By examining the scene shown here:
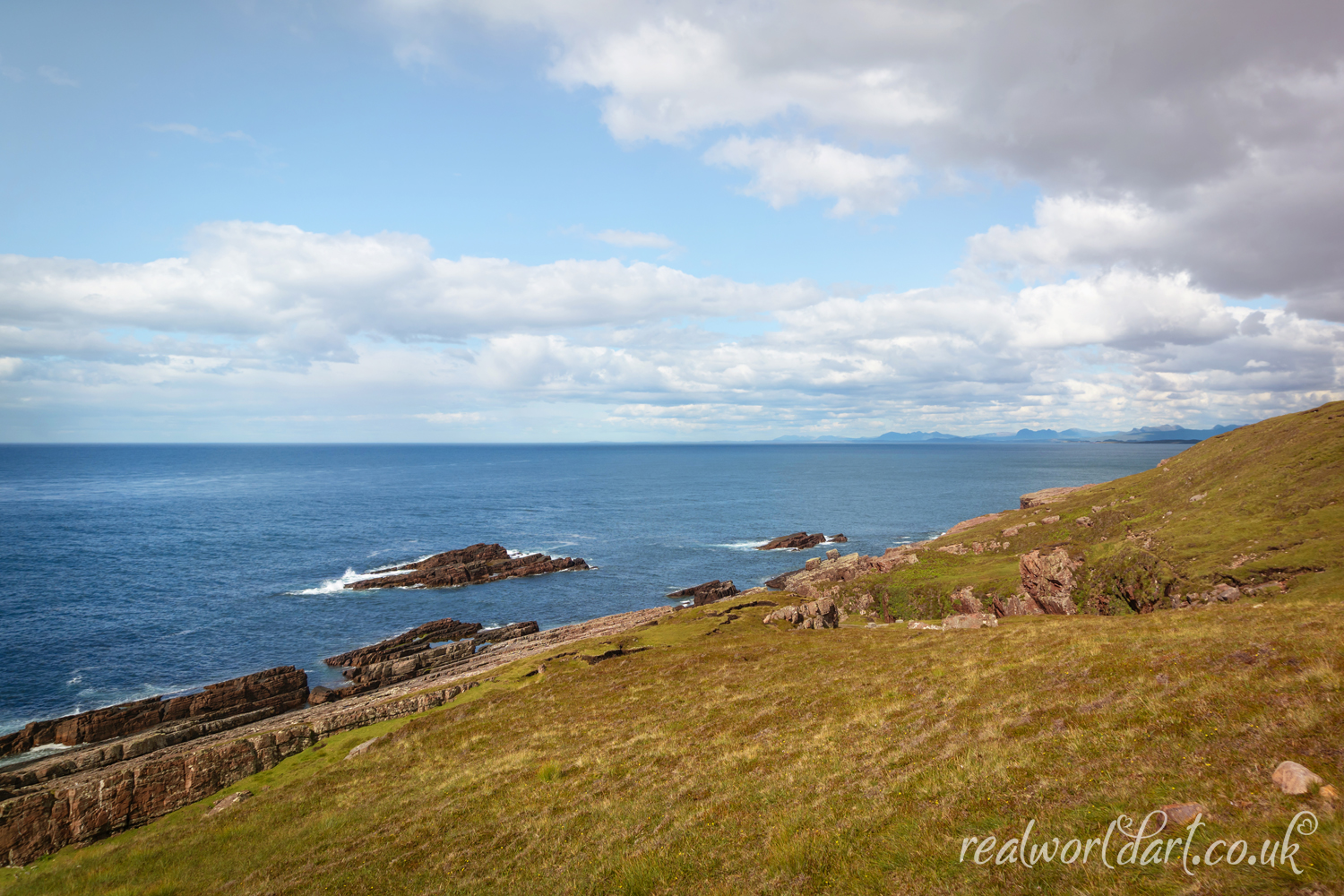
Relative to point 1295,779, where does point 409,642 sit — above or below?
below

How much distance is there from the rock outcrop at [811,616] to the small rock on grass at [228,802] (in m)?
37.5

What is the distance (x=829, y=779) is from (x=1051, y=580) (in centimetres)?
3682

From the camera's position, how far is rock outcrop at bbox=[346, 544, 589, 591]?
9100 centimetres

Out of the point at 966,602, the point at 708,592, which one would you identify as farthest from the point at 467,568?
the point at 966,602

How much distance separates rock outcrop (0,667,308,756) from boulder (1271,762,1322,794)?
61.8m

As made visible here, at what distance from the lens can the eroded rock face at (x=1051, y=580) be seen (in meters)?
43.1

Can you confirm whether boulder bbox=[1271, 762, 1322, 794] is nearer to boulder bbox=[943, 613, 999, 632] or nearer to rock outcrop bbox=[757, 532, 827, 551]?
boulder bbox=[943, 613, 999, 632]

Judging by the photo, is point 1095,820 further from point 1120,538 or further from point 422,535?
point 422,535

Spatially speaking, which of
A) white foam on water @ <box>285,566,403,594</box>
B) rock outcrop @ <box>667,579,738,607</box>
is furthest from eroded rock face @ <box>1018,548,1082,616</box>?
white foam on water @ <box>285,566,403,594</box>

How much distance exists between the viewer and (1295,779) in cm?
1023

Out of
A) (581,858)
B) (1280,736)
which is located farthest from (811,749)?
(1280,736)

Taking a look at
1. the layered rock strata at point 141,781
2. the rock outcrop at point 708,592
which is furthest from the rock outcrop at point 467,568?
the layered rock strata at point 141,781

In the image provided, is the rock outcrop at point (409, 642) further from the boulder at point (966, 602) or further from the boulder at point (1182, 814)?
the boulder at point (1182, 814)

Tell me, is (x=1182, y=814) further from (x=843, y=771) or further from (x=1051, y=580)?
(x=1051, y=580)
